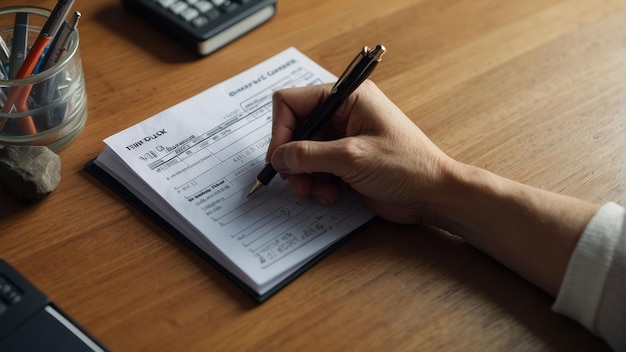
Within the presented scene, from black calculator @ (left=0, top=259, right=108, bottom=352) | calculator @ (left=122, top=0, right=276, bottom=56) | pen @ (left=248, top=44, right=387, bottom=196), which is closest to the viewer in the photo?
black calculator @ (left=0, top=259, right=108, bottom=352)

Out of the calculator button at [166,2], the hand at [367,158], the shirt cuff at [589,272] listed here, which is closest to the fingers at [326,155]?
the hand at [367,158]

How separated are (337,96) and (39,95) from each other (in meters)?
0.30

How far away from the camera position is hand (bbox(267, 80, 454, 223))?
690mm

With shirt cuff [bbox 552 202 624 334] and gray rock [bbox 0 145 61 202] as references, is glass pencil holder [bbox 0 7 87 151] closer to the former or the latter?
gray rock [bbox 0 145 61 202]

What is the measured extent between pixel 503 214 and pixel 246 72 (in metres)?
0.36

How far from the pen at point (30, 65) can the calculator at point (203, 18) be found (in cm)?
19

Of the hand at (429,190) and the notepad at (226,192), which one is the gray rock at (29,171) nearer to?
the notepad at (226,192)

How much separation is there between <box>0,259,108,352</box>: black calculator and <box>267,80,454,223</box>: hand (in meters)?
0.24

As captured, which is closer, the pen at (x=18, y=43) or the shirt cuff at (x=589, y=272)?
the shirt cuff at (x=589, y=272)

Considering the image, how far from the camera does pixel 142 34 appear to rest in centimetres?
92

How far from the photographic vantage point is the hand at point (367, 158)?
69 centimetres

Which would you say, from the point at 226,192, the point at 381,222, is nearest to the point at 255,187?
the point at 226,192

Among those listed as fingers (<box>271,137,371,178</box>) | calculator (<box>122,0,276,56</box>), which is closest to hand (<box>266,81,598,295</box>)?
fingers (<box>271,137,371,178</box>)

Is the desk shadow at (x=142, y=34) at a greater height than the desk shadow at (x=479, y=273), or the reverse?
the desk shadow at (x=142, y=34)
